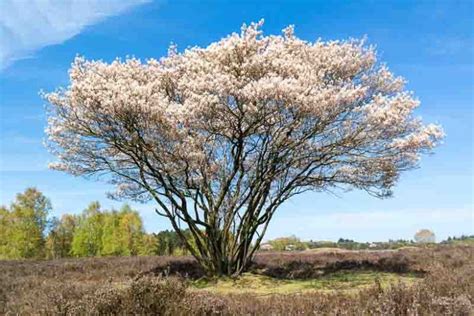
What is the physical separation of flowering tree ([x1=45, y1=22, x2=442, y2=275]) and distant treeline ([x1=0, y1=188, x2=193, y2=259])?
86.3 feet

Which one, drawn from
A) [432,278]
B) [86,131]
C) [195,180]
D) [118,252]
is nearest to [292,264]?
[195,180]

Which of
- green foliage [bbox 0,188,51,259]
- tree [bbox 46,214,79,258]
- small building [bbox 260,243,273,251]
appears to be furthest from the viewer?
small building [bbox 260,243,273,251]

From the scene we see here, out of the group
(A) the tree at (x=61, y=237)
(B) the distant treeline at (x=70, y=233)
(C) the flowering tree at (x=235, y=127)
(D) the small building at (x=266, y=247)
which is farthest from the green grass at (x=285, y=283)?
(A) the tree at (x=61, y=237)

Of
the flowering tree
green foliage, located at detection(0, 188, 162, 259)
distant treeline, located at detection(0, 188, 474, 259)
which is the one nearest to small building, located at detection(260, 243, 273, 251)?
distant treeline, located at detection(0, 188, 474, 259)

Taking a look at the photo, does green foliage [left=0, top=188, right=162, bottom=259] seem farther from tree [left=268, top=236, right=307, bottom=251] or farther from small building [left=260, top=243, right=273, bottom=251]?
tree [left=268, top=236, right=307, bottom=251]

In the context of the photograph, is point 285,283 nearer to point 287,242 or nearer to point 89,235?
point 89,235

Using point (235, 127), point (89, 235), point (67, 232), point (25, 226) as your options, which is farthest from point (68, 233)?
point (235, 127)

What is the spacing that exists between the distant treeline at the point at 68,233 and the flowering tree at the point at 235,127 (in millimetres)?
26297

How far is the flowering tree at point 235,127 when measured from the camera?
1420 centimetres

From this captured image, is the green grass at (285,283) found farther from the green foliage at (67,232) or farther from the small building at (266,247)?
the small building at (266,247)

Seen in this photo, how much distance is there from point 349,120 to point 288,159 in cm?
229

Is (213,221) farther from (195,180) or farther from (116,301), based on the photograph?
(116,301)

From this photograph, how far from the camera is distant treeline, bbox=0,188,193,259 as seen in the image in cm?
4044

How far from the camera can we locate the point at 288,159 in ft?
51.4
